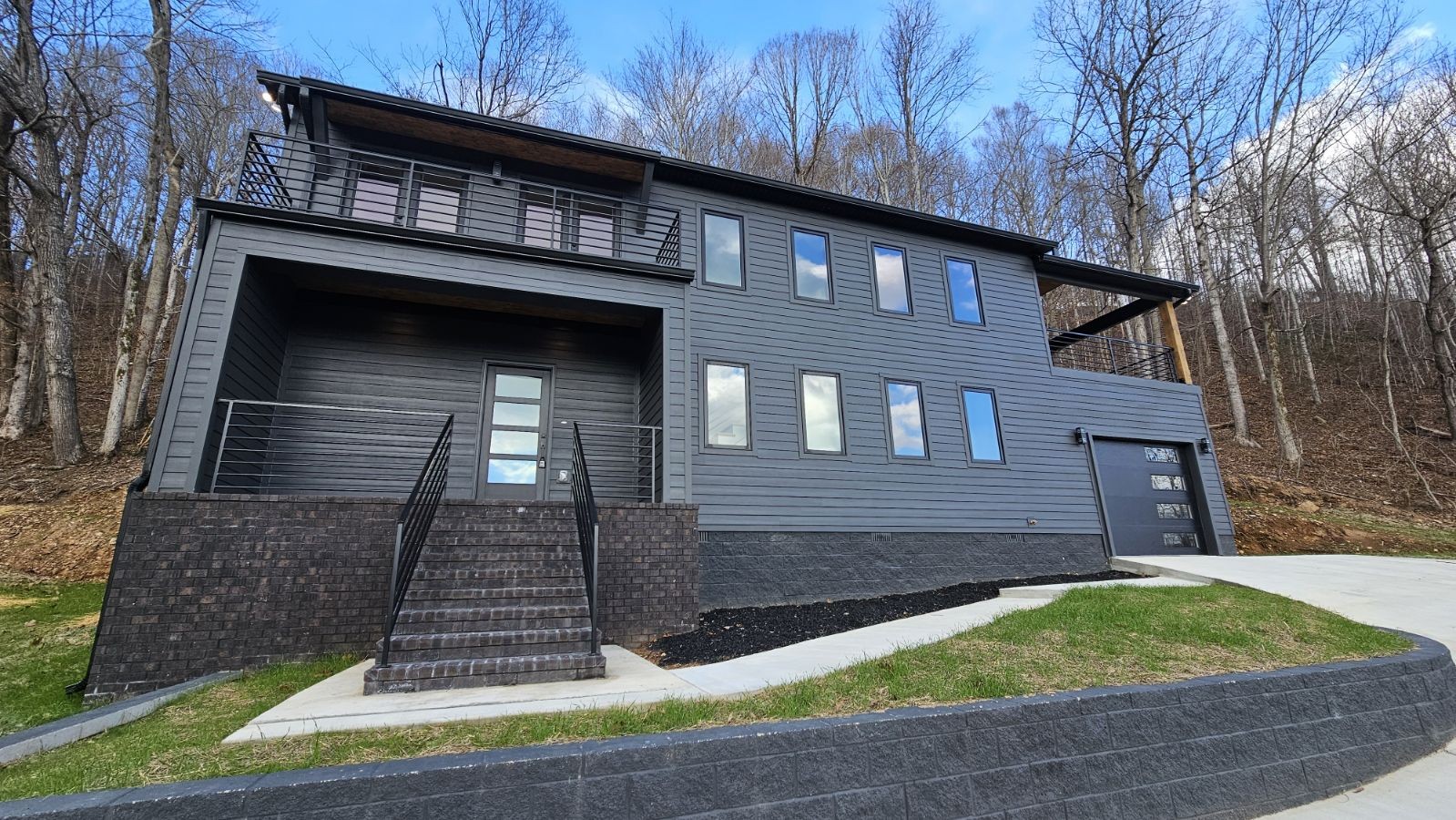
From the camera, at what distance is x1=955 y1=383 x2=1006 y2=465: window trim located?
371 inches

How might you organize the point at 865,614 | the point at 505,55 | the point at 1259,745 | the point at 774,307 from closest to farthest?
the point at 1259,745 → the point at 865,614 → the point at 774,307 → the point at 505,55

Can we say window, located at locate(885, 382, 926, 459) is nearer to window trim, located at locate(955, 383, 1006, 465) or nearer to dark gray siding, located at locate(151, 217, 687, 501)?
window trim, located at locate(955, 383, 1006, 465)

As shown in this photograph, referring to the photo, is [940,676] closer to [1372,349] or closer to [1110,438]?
[1110,438]

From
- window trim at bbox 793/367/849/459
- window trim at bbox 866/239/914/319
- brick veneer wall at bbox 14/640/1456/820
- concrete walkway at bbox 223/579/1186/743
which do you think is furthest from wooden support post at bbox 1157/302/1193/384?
brick veneer wall at bbox 14/640/1456/820

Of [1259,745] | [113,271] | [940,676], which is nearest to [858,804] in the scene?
[940,676]

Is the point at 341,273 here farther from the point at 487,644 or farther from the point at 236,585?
the point at 487,644

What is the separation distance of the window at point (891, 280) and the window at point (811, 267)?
875 mm

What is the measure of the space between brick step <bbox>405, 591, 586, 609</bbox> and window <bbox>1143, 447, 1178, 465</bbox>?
10490 mm

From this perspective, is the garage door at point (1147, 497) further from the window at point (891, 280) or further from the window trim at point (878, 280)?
the window at point (891, 280)

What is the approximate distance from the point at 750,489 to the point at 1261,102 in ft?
64.9

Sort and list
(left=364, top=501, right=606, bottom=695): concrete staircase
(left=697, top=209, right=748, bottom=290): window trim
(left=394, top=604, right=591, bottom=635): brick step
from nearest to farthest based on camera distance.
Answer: (left=364, top=501, right=606, bottom=695): concrete staircase, (left=394, top=604, right=591, bottom=635): brick step, (left=697, top=209, right=748, bottom=290): window trim

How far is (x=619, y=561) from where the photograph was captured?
627cm

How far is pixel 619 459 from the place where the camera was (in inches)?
327

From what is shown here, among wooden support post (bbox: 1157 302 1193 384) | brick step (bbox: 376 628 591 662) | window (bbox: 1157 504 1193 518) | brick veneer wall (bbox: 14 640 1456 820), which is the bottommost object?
brick veneer wall (bbox: 14 640 1456 820)
